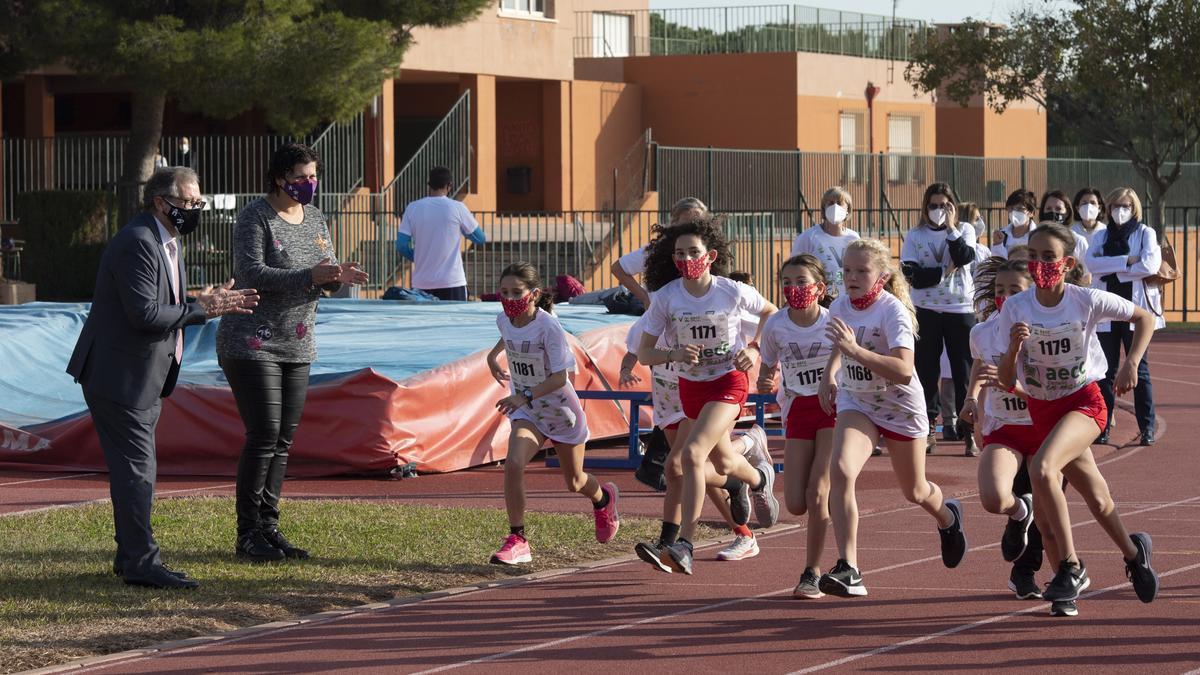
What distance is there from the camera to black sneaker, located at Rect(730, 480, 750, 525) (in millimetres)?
9617

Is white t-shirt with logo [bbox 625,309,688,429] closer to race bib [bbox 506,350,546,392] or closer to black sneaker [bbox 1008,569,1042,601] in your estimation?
race bib [bbox 506,350,546,392]

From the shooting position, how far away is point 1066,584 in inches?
313

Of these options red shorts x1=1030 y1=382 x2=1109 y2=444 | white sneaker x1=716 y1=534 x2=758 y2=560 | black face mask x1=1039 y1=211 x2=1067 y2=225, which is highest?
black face mask x1=1039 y1=211 x2=1067 y2=225

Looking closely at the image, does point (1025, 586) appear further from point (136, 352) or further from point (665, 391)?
point (136, 352)

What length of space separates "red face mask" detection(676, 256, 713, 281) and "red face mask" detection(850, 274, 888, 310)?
89 cm

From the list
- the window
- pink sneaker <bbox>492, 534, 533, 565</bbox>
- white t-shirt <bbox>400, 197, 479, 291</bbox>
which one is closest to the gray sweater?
pink sneaker <bbox>492, 534, 533, 565</bbox>

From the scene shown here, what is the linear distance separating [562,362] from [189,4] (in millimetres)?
19164

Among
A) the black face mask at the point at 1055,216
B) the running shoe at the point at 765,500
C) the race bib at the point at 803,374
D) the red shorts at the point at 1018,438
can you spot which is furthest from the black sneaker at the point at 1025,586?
the black face mask at the point at 1055,216

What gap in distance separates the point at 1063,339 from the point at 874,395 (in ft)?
2.83

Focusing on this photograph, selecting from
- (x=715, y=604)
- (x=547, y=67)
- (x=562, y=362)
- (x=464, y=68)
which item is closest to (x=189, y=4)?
(x=464, y=68)

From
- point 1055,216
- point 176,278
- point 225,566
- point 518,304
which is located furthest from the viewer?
point 1055,216

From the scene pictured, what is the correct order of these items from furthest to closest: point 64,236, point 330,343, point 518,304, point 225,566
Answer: point 64,236 < point 330,343 < point 518,304 < point 225,566

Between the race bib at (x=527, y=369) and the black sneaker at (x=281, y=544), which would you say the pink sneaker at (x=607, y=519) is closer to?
the race bib at (x=527, y=369)

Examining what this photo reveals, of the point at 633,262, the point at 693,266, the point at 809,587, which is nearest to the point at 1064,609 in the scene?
the point at 809,587
